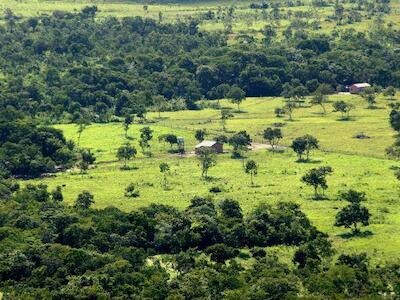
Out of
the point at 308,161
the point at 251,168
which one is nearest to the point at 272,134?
the point at 308,161

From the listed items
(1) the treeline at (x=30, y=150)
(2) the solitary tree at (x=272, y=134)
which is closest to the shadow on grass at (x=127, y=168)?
(1) the treeline at (x=30, y=150)

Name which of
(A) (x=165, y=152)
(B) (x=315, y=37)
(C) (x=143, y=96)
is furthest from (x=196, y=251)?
(B) (x=315, y=37)

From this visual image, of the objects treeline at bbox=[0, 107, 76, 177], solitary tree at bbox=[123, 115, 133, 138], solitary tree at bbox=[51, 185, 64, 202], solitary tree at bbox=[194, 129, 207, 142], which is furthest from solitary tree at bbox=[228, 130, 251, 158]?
solitary tree at bbox=[51, 185, 64, 202]

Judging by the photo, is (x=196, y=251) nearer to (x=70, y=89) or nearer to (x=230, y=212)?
(x=230, y=212)

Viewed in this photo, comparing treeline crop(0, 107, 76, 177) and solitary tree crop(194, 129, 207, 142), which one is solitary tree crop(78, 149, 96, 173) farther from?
solitary tree crop(194, 129, 207, 142)

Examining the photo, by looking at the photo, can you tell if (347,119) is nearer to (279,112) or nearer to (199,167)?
(279,112)
